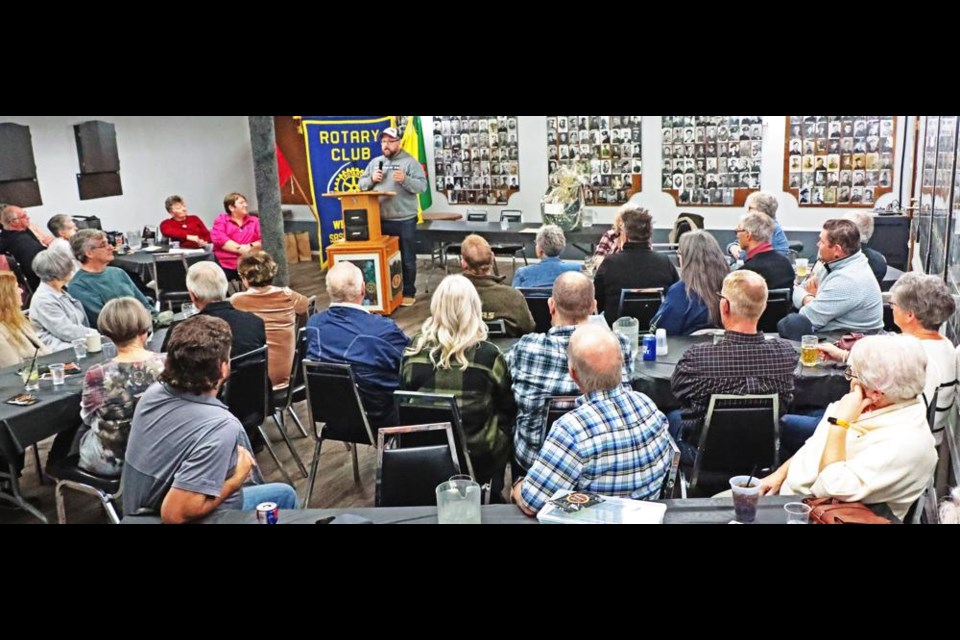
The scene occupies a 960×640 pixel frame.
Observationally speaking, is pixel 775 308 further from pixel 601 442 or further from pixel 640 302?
pixel 601 442

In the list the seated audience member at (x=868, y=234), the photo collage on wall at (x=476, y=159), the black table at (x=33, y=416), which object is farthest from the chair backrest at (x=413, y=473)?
the photo collage on wall at (x=476, y=159)

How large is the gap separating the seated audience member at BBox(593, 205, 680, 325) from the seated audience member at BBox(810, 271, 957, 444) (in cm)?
186

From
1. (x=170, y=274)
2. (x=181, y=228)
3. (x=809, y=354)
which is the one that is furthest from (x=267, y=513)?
(x=181, y=228)

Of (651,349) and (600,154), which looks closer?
(651,349)

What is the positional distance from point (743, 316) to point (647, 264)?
6.12 ft

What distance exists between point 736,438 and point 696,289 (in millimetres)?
1499

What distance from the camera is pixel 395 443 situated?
3.38 m

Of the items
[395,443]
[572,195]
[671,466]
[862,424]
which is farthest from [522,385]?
[572,195]

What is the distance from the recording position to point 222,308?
15.1 ft

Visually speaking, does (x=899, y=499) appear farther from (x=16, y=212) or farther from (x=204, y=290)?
(x=16, y=212)

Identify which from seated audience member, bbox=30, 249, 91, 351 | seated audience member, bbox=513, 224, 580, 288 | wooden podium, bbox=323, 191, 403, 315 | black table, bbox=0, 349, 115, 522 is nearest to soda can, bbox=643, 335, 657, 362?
seated audience member, bbox=513, 224, 580, 288

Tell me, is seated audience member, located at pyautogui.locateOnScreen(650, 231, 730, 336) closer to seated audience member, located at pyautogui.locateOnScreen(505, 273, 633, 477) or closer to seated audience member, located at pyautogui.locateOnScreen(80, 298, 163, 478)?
seated audience member, located at pyautogui.locateOnScreen(505, 273, 633, 477)

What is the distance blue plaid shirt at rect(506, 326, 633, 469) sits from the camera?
143 inches
